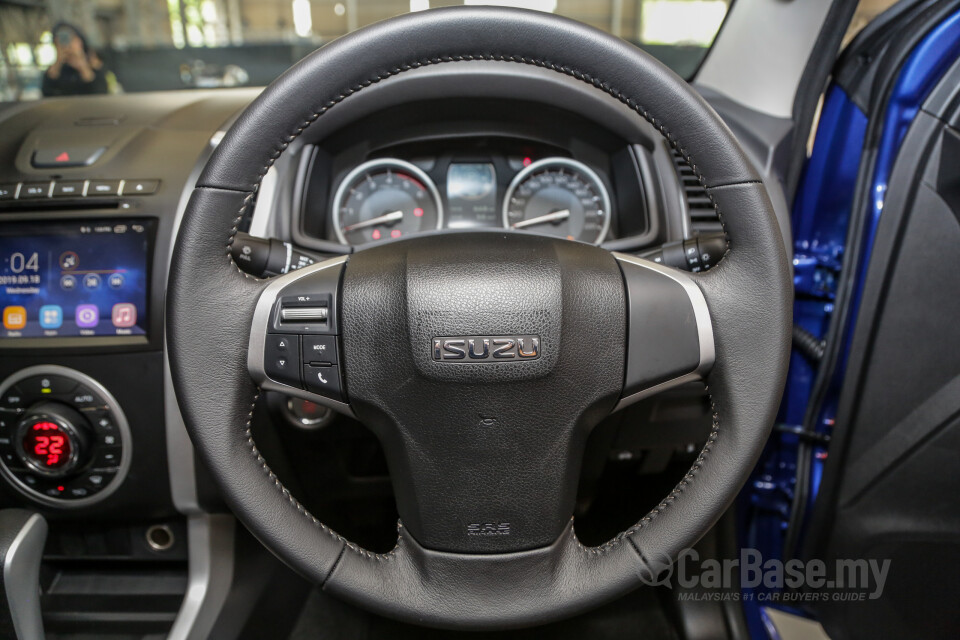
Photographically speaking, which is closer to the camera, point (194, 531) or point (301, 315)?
point (301, 315)

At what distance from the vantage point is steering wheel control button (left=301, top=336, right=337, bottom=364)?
69 cm

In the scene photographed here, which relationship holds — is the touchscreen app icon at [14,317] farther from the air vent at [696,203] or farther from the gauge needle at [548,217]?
the air vent at [696,203]

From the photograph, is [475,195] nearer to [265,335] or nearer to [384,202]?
[384,202]

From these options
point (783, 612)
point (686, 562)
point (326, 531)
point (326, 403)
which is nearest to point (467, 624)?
point (326, 531)

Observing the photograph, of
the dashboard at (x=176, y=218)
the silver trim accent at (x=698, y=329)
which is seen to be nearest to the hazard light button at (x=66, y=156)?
the dashboard at (x=176, y=218)

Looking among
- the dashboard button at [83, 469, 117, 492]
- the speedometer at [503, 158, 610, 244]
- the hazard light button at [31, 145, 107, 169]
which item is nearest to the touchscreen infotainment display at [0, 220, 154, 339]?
the hazard light button at [31, 145, 107, 169]

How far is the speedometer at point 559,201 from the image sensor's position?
1.18 meters

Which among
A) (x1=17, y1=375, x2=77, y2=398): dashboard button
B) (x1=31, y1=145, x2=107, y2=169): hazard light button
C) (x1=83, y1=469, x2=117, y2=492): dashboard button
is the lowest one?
(x1=83, y1=469, x2=117, y2=492): dashboard button

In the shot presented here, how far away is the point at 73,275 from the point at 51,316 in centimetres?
7

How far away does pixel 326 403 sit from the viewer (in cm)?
72

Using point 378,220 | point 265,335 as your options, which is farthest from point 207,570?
point 378,220

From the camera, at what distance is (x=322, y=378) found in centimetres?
70

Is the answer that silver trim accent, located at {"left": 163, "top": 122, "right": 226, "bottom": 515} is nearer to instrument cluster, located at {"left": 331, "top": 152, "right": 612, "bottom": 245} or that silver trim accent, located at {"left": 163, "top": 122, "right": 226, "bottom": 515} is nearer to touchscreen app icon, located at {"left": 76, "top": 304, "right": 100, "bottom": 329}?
touchscreen app icon, located at {"left": 76, "top": 304, "right": 100, "bottom": 329}

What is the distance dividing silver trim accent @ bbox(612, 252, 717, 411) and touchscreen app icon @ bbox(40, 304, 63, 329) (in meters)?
0.82
